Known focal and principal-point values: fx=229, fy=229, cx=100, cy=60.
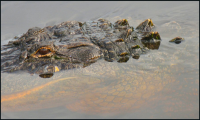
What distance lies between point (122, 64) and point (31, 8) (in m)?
5.17

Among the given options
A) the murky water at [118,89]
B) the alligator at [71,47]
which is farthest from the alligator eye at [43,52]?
the murky water at [118,89]

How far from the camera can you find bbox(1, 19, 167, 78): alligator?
4.29 meters

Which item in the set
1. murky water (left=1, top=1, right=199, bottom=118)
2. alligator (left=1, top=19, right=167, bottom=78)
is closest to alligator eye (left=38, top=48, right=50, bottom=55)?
alligator (left=1, top=19, right=167, bottom=78)

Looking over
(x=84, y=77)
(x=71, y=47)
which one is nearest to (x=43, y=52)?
(x=71, y=47)

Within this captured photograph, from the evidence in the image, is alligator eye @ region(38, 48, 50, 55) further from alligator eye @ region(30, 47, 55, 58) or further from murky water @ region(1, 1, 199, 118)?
murky water @ region(1, 1, 199, 118)

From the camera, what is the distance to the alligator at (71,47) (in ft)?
14.1

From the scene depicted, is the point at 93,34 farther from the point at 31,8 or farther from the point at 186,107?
the point at 31,8

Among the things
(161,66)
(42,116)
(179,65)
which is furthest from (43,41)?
(179,65)

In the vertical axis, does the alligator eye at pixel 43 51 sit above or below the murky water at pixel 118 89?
above

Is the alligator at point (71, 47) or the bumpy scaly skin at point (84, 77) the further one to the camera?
the alligator at point (71, 47)

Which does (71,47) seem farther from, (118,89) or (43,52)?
(118,89)

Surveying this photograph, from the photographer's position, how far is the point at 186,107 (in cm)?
383

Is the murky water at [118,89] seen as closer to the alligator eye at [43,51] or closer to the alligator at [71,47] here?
the alligator at [71,47]

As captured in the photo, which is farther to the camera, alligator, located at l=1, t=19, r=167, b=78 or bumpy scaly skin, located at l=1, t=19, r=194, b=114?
alligator, located at l=1, t=19, r=167, b=78
